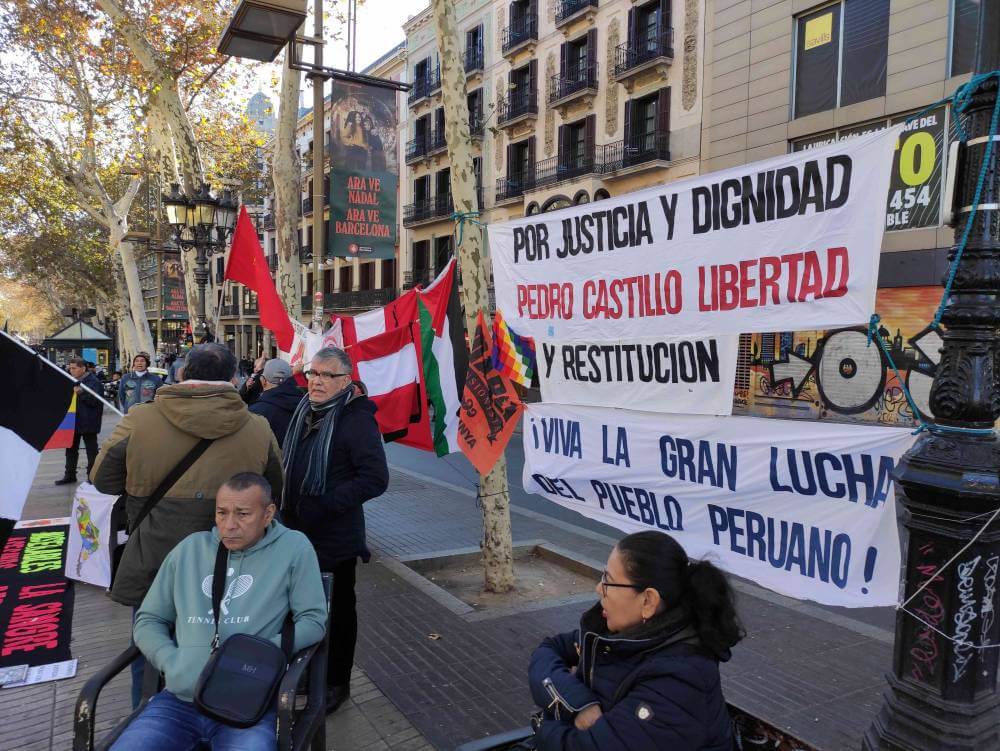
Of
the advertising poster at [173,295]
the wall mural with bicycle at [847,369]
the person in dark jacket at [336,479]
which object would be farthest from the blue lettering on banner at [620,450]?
the advertising poster at [173,295]

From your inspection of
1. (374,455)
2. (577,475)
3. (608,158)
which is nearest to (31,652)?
(374,455)

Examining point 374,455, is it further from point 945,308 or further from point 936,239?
point 936,239

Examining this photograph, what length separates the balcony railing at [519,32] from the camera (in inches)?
1009

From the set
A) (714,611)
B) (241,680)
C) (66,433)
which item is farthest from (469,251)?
(66,433)

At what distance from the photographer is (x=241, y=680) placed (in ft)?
7.79

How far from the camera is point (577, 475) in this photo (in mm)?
3689

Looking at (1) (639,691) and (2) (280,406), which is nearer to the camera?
(1) (639,691)

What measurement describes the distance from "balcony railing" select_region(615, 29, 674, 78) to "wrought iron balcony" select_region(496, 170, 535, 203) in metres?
5.04

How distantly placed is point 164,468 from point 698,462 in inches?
89.9

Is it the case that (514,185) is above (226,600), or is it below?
above

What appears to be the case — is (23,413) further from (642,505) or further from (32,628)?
(642,505)

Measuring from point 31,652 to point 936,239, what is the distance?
52.4 ft

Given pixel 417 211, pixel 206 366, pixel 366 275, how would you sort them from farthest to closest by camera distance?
pixel 366 275 < pixel 417 211 < pixel 206 366

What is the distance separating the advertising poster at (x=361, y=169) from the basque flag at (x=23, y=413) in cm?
555
